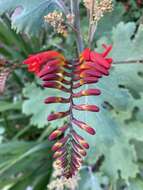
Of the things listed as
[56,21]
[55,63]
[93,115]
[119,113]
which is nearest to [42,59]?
[55,63]

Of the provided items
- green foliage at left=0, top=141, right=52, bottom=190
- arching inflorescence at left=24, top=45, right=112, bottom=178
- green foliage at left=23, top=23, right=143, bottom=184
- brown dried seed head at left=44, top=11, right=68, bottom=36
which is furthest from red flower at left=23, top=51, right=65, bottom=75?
green foliage at left=0, top=141, right=52, bottom=190

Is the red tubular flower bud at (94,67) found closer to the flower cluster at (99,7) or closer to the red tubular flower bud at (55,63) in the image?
the red tubular flower bud at (55,63)

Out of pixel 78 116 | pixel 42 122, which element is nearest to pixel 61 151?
pixel 78 116

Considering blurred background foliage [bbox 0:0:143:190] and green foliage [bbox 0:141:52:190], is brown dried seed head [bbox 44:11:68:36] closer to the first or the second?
blurred background foliage [bbox 0:0:143:190]

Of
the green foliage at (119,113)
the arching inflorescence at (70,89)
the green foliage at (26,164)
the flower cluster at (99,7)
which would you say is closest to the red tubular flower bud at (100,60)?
the arching inflorescence at (70,89)

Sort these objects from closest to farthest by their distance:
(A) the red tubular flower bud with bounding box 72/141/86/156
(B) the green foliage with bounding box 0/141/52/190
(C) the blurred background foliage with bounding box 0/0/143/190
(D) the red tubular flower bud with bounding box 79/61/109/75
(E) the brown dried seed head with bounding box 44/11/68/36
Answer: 1. (A) the red tubular flower bud with bounding box 72/141/86/156
2. (D) the red tubular flower bud with bounding box 79/61/109/75
3. (E) the brown dried seed head with bounding box 44/11/68/36
4. (C) the blurred background foliage with bounding box 0/0/143/190
5. (B) the green foliage with bounding box 0/141/52/190

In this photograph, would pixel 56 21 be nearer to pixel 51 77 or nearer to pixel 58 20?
pixel 58 20
